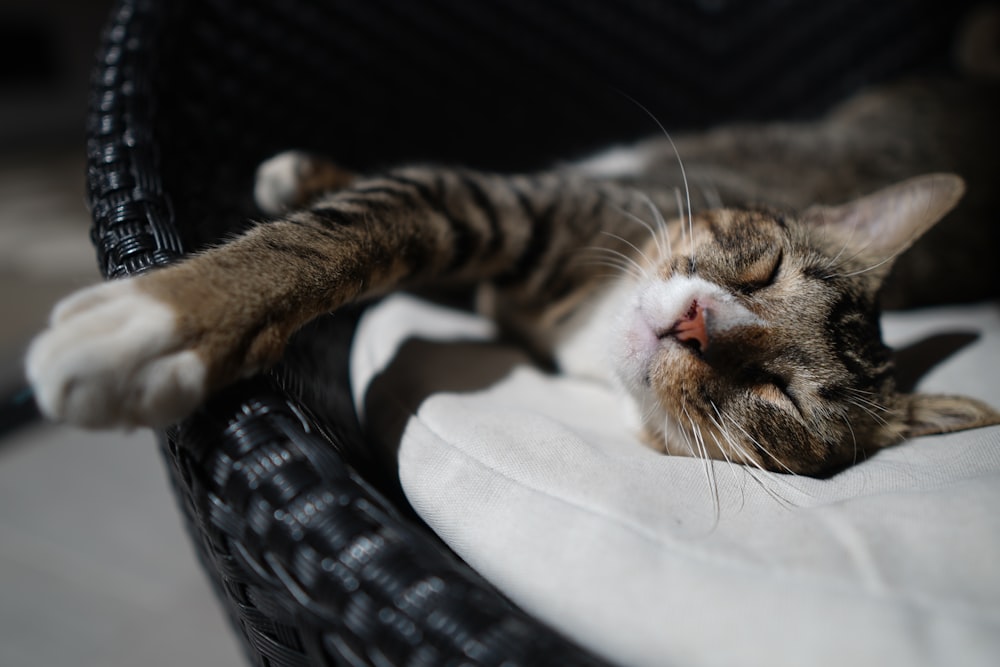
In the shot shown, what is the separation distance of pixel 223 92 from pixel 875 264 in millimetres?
1119

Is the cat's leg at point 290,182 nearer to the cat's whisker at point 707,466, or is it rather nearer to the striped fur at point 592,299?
the striped fur at point 592,299

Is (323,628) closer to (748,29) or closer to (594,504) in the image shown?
(594,504)

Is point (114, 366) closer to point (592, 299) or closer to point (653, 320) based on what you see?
point (653, 320)

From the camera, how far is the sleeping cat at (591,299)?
0.65 metres

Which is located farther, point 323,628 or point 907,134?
point 907,134

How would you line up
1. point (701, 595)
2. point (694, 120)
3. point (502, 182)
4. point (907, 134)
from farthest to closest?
point (694, 120) → point (907, 134) → point (502, 182) → point (701, 595)

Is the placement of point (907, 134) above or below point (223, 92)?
below

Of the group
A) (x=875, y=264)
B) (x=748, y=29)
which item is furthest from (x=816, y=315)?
(x=748, y=29)

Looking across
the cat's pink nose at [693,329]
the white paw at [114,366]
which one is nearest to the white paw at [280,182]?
the white paw at [114,366]

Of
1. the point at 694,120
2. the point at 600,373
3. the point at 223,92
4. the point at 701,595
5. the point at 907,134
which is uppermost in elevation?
the point at 223,92

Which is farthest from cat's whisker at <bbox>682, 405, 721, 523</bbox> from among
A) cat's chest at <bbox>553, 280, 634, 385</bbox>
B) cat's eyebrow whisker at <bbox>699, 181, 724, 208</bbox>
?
cat's eyebrow whisker at <bbox>699, 181, 724, 208</bbox>

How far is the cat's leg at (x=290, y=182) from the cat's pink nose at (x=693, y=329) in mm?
619

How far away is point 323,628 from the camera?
0.62 metres

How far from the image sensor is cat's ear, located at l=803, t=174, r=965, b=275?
104cm
